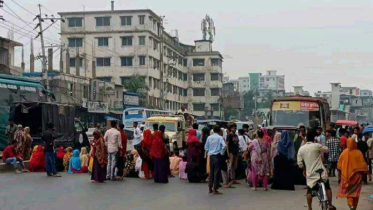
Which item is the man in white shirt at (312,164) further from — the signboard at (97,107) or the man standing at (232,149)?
the signboard at (97,107)

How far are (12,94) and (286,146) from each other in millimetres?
15714

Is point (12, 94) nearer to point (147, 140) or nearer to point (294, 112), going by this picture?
point (147, 140)

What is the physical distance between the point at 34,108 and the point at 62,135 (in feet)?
6.36

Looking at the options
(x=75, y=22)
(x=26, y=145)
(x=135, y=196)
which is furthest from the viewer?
(x=75, y=22)

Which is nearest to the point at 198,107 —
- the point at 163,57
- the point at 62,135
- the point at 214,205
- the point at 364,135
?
the point at 163,57

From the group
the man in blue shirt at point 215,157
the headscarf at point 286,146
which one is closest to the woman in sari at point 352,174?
the man in blue shirt at point 215,157

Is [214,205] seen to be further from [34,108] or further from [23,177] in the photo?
[34,108]

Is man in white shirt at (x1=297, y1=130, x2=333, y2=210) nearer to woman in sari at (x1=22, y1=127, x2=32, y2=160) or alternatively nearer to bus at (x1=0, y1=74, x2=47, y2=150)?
woman in sari at (x1=22, y1=127, x2=32, y2=160)

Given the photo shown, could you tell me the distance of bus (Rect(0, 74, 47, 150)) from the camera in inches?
1037

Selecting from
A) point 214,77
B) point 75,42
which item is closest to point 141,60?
A: point 75,42

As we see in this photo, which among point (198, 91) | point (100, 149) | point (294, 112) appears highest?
point (198, 91)

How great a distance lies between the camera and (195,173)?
17547 millimetres

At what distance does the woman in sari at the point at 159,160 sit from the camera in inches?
687

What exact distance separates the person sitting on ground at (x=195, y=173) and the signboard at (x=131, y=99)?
52.2 meters
